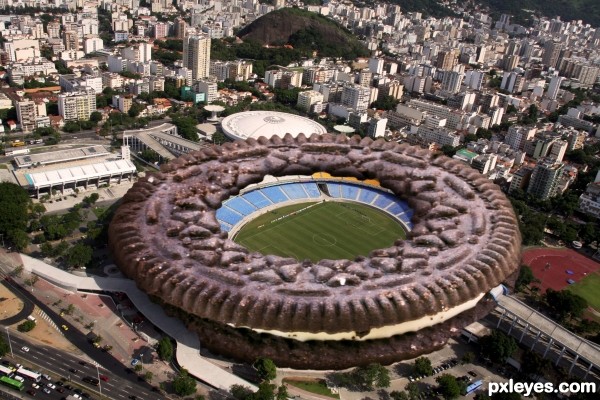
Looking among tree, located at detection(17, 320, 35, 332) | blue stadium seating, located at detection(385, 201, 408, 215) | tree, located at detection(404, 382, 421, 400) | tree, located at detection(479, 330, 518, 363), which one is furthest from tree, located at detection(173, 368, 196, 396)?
blue stadium seating, located at detection(385, 201, 408, 215)

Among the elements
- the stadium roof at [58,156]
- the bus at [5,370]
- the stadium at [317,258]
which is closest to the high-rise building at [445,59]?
the stadium at [317,258]

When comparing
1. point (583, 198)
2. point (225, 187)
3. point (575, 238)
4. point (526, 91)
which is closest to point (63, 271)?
point (225, 187)

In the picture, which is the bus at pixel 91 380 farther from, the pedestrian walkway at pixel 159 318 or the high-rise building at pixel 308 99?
the high-rise building at pixel 308 99

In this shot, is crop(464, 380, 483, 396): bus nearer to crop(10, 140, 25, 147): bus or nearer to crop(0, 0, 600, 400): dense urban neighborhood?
crop(0, 0, 600, 400): dense urban neighborhood

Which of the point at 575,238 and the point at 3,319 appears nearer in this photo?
the point at 3,319

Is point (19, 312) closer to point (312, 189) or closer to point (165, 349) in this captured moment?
point (165, 349)

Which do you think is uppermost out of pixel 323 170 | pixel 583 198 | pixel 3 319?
pixel 323 170

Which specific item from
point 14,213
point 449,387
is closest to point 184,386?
point 449,387

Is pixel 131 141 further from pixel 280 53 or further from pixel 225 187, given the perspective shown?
pixel 280 53
